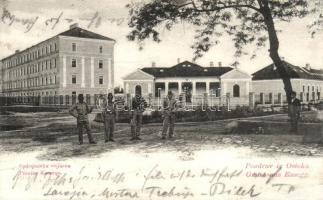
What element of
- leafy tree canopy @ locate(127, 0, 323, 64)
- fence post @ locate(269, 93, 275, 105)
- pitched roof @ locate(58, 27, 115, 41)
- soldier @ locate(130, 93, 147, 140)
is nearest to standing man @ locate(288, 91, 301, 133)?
fence post @ locate(269, 93, 275, 105)

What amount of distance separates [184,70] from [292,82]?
1185mm

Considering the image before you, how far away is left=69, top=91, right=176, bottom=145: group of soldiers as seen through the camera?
4965 millimetres

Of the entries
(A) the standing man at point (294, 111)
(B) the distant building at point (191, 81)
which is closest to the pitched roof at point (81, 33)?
(B) the distant building at point (191, 81)

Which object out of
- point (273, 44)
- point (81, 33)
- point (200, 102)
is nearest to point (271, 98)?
point (273, 44)

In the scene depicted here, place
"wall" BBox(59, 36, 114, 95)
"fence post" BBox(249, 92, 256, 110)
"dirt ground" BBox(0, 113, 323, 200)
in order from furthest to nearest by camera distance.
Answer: "fence post" BBox(249, 92, 256, 110), "wall" BBox(59, 36, 114, 95), "dirt ground" BBox(0, 113, 323, 200)

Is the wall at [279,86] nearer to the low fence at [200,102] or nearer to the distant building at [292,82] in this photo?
the distant building at [292,82]

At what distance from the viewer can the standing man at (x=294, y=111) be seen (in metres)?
4.95

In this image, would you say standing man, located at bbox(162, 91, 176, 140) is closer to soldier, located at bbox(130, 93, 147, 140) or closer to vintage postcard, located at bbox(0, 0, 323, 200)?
vintage postcard, located at bbox(0, 0, 323, 200)

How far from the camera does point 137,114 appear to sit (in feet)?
16.5

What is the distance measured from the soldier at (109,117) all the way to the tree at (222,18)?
76cm

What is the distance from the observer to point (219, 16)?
4980 millimetres

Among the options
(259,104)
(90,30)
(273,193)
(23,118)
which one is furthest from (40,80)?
(273,193)

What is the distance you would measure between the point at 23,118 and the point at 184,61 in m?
2.23

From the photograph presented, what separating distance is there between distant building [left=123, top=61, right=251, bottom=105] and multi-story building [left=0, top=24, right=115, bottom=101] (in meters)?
0.34
